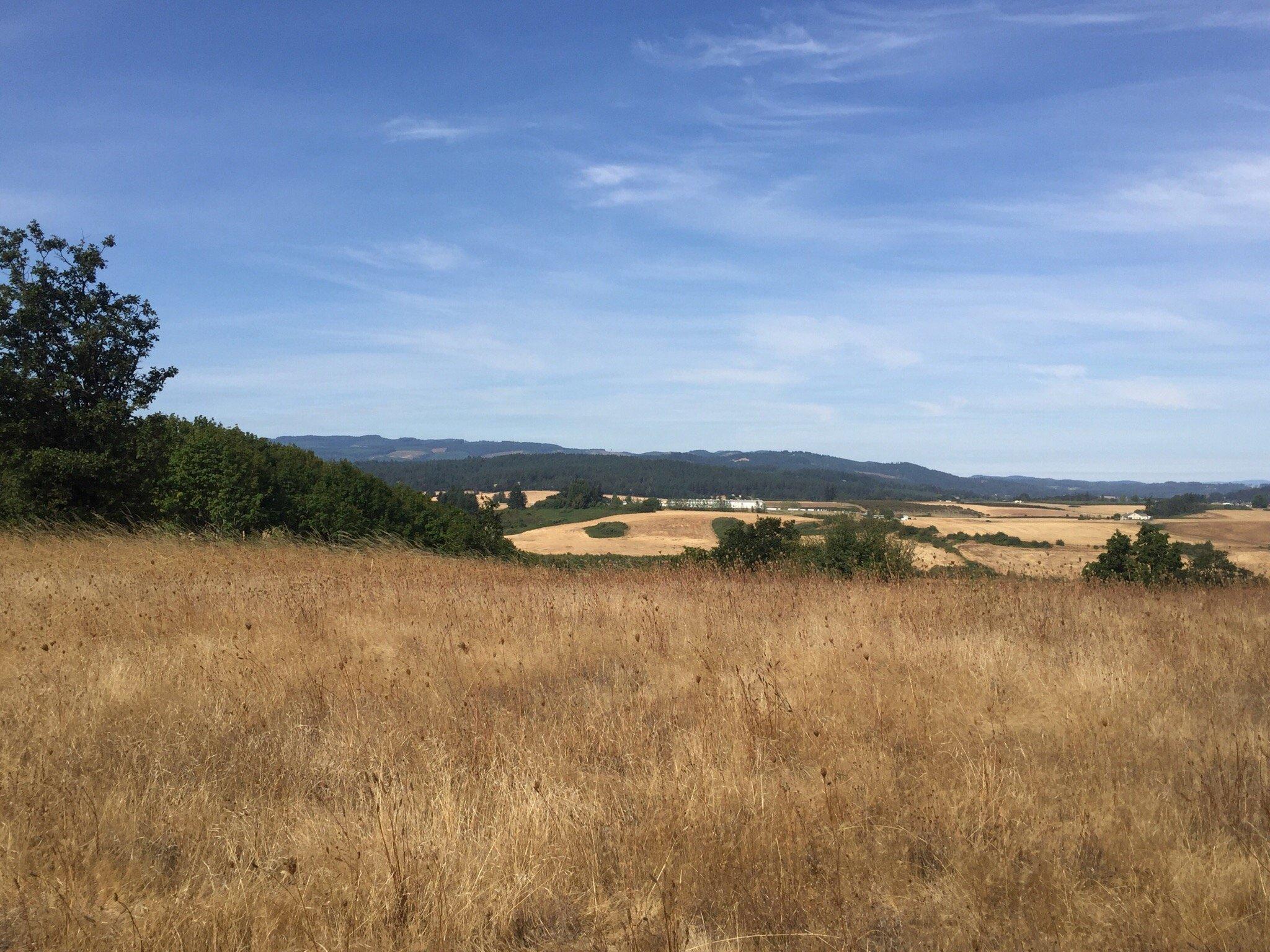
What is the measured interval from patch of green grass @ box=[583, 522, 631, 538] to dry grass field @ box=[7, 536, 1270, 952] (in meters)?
59.4

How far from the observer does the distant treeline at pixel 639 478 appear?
496 ft

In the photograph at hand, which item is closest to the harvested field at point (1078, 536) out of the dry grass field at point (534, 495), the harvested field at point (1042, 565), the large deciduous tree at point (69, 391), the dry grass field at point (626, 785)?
the harvested field at point (1042, 565)

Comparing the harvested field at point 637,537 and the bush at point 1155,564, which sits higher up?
the bush at point 1155,564

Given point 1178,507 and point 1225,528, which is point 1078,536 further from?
point 1225,528

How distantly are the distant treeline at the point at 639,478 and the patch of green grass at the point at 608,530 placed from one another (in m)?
66.0

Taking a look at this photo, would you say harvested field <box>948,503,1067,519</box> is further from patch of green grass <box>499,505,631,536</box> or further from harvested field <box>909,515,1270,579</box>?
patch of green grass <box>499,505,631,536</box>

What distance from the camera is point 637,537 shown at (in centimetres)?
6550

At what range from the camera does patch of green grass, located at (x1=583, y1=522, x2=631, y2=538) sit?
67.7 metres

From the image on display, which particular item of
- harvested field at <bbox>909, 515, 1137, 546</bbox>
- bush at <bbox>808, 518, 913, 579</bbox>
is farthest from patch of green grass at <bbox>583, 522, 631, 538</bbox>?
bush at <bbox>808, 518, 913, 579</bbox>

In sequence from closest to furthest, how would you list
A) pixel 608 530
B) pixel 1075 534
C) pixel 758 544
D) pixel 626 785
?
pixel 626 785
pixel 758 544
pixel 1075 534
pixel 608 530

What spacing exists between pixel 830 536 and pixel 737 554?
99.5 inches

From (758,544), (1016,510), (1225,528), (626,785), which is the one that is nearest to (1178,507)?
(1225,528)

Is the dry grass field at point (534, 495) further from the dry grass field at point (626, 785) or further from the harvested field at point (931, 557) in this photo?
the dry grass field at point (626, 785)

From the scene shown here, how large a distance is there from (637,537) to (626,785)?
201 feet
